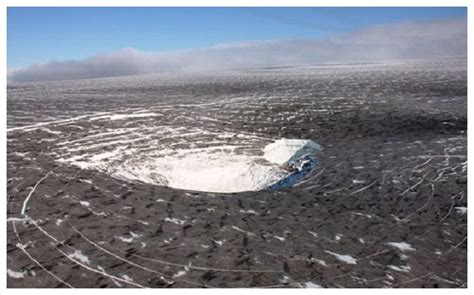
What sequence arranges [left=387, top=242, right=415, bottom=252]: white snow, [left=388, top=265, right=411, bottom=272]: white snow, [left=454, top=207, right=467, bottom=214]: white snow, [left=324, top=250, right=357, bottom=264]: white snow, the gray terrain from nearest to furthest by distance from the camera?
1. the gray terrain
2. [left=388, top=265, right=411, bottom=272]: white snow
3. [left=324, top=250, right=357, bottom=264]: white snow
4. [left=387, top=242, right=415, bottom=252]: white snow
5. [left=454, top=207, right=467, bottom=214]: white snow

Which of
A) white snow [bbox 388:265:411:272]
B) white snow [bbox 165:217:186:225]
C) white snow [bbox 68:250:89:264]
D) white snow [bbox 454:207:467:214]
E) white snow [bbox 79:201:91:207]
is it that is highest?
white snow [bbox 79:201:91:207]

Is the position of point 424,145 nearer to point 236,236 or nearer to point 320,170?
point 320,170

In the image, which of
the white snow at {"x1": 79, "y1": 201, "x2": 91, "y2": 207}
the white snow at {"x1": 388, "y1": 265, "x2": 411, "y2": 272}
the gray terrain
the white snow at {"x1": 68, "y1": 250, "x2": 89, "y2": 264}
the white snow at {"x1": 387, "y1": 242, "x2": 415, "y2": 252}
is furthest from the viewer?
the white snow at {"x1": 79, "y1": 201, "x2": 91, "y2": 207}

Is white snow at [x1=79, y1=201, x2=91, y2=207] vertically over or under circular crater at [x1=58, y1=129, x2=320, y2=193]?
under

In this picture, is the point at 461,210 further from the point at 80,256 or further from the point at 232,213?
the point at 80,256

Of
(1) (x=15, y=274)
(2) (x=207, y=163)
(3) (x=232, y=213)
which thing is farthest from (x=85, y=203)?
(2) (x=207, y=163)

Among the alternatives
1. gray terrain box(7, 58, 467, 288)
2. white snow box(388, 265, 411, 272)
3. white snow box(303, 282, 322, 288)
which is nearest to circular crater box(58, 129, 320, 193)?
gray terrain box(7, 58, 467, 288)

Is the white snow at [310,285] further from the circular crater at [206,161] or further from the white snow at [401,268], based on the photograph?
the circular crater at [206,161]

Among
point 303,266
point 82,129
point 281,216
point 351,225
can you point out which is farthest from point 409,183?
point 82,129

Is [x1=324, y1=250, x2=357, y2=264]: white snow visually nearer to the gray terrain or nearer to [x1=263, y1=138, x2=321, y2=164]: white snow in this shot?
the gray terrain
